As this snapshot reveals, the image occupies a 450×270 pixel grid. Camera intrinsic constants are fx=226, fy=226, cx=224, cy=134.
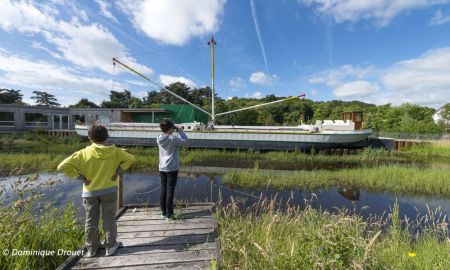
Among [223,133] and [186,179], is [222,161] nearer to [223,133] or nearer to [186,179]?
[223,133]

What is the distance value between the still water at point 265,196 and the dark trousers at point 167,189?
1873 mm

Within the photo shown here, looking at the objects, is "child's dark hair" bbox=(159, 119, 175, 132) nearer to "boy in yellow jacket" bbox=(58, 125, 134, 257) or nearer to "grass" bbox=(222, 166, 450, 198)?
"boy in yellow jacket" bbox=(58, 125, 134, 257)

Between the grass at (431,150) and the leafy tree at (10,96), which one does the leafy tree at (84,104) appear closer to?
the leafy tree at (10,96)

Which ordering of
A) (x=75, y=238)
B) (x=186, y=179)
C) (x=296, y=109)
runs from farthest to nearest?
(x=296, y=109), (x=186, y=179), (x=75, y=238)

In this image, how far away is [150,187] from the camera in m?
8.27

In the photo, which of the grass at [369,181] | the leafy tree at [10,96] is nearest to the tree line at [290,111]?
the leafy tree at [10,96]

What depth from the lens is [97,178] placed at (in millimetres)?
2732

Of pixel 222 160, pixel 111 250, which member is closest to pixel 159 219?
pixel 111 250

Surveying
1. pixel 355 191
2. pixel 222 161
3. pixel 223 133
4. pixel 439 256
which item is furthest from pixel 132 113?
pixel 439 256

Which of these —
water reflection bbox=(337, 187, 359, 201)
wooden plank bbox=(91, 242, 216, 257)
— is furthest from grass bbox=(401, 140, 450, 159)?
wooden plank bbox=(91, 242, 216, 257)

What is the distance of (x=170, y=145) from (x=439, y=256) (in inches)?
154

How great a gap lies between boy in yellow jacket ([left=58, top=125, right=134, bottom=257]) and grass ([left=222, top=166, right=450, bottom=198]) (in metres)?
5.65

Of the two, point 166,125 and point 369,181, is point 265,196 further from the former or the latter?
point 369,181

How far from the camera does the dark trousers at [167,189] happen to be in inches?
153
